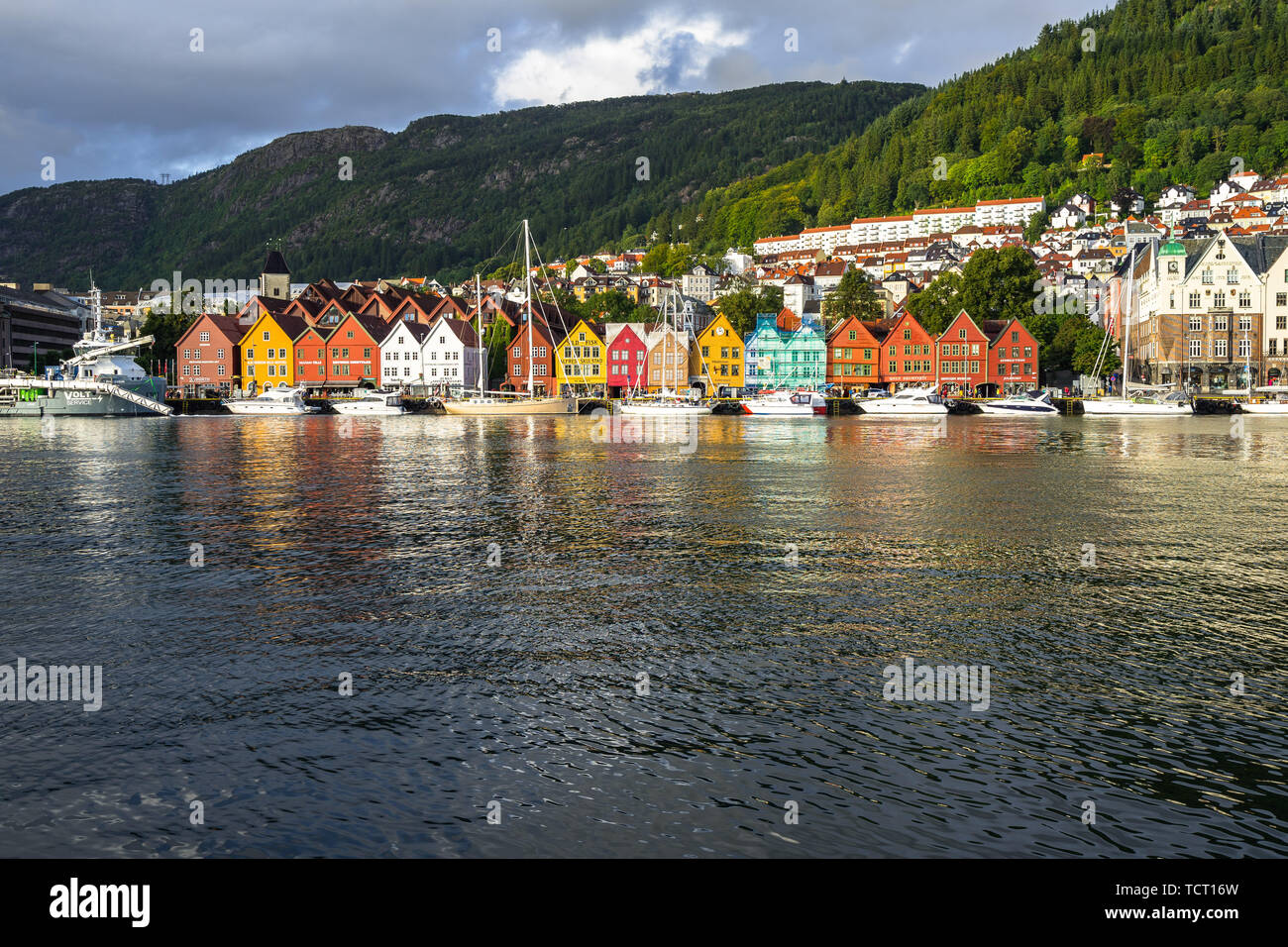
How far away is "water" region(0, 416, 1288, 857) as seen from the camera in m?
9.16

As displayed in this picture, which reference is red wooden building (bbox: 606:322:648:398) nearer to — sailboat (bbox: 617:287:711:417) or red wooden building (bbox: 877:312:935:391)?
sailboat (bbox: 617:287:711:417)

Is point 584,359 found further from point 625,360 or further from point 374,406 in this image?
point 374,406

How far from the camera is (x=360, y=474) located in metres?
40.9

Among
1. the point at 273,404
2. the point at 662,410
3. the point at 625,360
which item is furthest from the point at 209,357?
the point at 662,410

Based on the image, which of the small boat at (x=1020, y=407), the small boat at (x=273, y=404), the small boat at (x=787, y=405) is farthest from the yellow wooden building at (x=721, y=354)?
the small boat at (x=273, y=404)

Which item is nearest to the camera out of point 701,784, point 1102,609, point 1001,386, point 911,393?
point 701,784

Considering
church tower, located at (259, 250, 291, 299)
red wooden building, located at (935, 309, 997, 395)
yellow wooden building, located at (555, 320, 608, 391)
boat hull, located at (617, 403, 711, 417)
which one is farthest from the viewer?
church tower, located at (259, 250, 291, 299)

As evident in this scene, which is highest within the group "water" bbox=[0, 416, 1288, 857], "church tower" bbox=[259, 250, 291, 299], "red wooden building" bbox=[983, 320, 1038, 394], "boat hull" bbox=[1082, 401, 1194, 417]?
"church tower" bbox=[259, 250, 291, 299]

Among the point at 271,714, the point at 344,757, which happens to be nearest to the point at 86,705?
the point at 271,714

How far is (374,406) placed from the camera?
104 meters

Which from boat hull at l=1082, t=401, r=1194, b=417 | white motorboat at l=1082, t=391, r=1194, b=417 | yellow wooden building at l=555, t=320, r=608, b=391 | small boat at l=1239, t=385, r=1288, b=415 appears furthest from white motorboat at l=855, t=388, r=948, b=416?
yellow wooden building at l=555, t=320, r=608, b=391

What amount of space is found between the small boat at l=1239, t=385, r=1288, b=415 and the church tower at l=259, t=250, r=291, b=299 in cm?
15586
